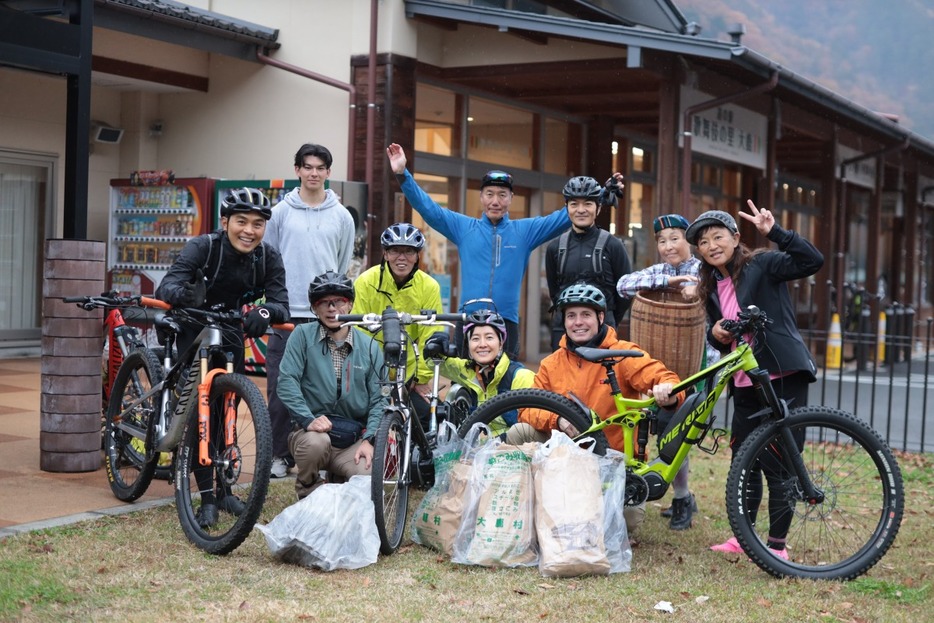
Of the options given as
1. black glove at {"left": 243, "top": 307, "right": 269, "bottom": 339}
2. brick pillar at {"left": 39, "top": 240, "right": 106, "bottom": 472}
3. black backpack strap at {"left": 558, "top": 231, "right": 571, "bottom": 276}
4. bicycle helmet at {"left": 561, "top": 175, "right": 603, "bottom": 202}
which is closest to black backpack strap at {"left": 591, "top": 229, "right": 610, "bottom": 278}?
black backpack strap at {"left": 558, "top": 231, "right": 571, "bottom": 276}

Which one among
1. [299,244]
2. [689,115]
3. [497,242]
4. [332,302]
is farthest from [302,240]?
[689,115]

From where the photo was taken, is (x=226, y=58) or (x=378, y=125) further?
(x=226, y=58)

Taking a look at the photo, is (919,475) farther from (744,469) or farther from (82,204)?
(82,204)

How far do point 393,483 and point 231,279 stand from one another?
1348 mm

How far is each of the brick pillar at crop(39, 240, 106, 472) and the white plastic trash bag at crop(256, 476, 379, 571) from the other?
7.35 feet

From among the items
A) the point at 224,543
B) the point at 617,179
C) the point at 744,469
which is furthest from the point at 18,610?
the point at 617,179

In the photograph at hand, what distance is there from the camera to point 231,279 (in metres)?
5.78

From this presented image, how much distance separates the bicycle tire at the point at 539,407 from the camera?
17.7ft

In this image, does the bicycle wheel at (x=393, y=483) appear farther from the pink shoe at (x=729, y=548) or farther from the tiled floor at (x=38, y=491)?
the pink shoe at (x=729, y=548)

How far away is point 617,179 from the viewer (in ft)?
21.8

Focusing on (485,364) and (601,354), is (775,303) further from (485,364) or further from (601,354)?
(485,364)

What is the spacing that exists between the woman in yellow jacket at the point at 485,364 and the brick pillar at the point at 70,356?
84.2 inches

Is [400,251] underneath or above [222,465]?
above

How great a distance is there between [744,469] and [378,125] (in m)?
7.56
